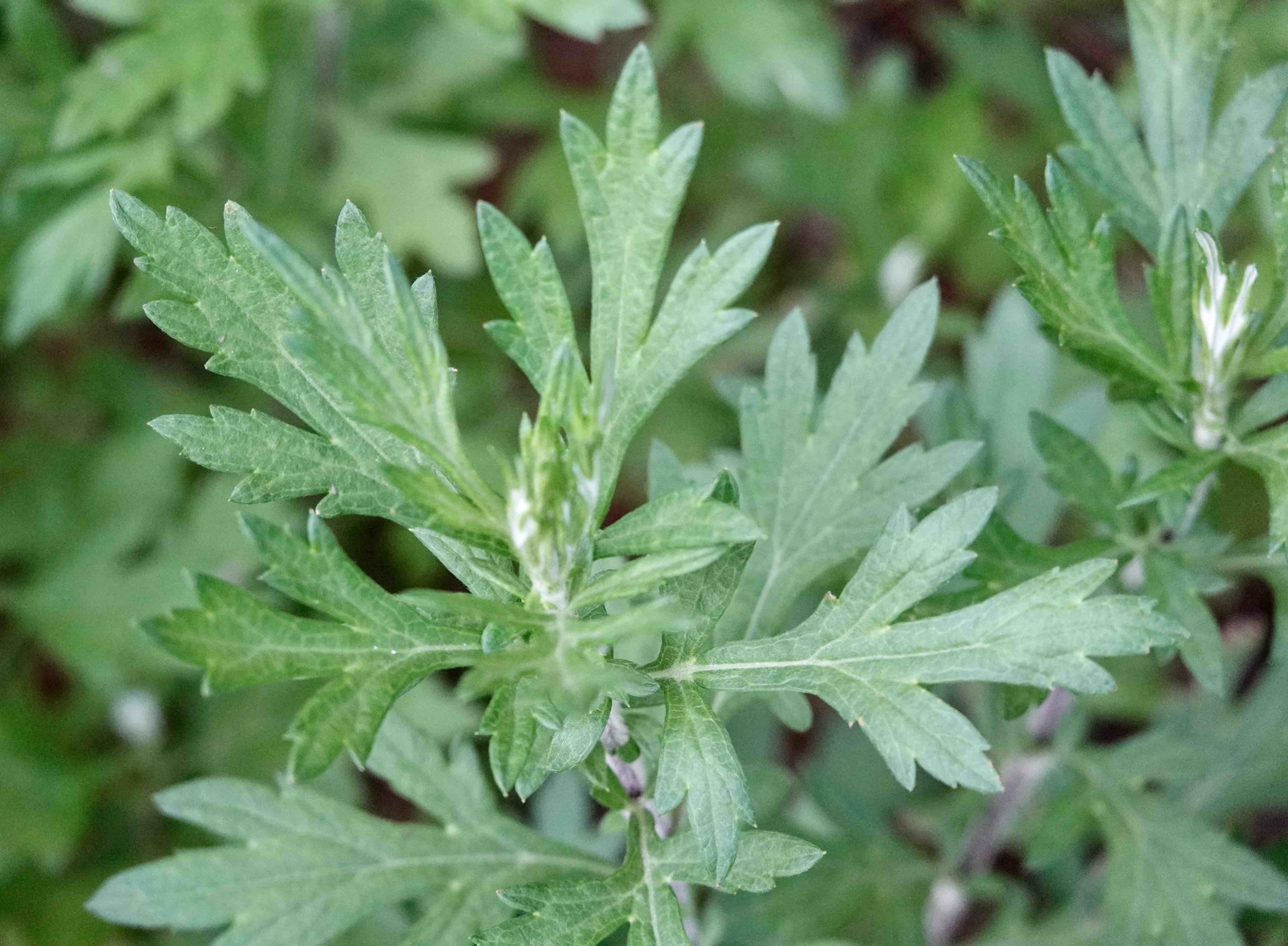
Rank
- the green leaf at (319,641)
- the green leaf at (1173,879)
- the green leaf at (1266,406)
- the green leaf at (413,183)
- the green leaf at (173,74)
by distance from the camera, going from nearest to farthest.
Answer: the green leaf at (319,641) → the green leaf at (1266,406) → the green leaf at (1173,879) → the green leaf at (173,74) → the green leaf at (413,183)

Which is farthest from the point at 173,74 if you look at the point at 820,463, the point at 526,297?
the point at 820,463

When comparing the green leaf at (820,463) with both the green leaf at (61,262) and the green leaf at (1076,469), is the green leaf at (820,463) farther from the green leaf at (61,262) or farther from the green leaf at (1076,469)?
the green leaf at (61,262)

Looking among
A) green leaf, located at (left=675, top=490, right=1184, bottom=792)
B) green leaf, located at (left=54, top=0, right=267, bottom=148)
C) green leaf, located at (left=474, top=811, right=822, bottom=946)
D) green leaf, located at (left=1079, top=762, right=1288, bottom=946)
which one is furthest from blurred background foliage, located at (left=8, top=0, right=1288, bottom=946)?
green leaf, located at (left=675, top=490, right=1184, bottom=792)

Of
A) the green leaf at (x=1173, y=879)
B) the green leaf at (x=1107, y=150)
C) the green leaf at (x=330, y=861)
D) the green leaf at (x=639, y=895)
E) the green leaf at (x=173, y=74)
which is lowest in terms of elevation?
the green leaf at (x=1173, y=879)

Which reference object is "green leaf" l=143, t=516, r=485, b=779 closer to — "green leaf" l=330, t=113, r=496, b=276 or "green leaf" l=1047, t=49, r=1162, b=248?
"green leaf" l=1047, t=49, r=1162, b=248

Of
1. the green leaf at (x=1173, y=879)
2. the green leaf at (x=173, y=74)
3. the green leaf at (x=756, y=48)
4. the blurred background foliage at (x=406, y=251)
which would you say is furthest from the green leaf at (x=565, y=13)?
the green leaf at (x=1173, y=879)

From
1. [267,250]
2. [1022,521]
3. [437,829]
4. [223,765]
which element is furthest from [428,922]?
[223,765]

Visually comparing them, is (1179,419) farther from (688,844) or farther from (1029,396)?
(688,844)
